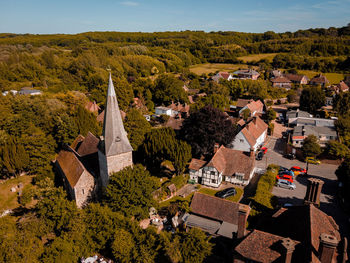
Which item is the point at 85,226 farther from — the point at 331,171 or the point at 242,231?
the point at 331,171

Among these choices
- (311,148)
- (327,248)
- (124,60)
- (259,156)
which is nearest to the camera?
(327,248)

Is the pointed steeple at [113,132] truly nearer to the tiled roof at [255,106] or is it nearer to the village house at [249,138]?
the village house at [249,138]

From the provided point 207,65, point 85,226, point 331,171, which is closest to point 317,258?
point 85,226

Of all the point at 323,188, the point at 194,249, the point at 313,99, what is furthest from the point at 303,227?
the point at 313,99

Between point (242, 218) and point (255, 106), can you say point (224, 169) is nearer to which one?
point (242, 218)

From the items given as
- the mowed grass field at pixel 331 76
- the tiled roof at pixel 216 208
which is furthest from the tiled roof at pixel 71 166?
the mowed grass field at pixel 331 76

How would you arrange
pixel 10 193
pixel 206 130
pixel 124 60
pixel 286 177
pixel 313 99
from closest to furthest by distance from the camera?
1. pixel 286 177
2. pixel 10 193
3. pixel 206 130
4. pixel 313 99
5. pixel 124 60
